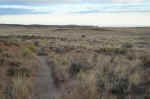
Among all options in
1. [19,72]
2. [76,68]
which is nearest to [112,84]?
[76,68]

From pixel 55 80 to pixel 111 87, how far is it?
9.67ft

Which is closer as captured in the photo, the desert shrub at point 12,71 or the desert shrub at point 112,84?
the desert shrub at point 112,84

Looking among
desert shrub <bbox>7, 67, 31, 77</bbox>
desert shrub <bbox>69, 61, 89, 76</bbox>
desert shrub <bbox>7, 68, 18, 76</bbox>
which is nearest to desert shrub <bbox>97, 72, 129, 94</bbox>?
desert shrub <bbox>69, 61, 89, 76</bbox>

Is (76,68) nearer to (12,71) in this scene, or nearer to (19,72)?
(19,72)

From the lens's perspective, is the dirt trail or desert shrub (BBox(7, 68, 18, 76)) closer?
the dirt trail

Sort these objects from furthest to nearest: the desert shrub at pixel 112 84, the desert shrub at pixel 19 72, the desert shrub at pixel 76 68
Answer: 1. the desert shrub at pixel 76 68
2. the desert shrub at pixel 19 72
3. the desert shrub at pixel 112 84

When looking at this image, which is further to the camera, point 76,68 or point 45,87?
point 76,68

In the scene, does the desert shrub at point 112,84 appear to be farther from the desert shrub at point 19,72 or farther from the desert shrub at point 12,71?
the desert shrub at point 12,71

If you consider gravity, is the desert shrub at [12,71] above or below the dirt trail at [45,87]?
above

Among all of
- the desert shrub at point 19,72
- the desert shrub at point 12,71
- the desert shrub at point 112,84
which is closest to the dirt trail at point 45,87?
the desert shrub at point 19,72

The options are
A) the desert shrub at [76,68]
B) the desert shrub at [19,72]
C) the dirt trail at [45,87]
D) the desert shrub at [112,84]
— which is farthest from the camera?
the desert shrub at [76,68]

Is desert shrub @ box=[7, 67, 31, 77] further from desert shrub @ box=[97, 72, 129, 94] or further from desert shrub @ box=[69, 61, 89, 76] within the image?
desert shrub @ box=[97, 72, 129, 94]

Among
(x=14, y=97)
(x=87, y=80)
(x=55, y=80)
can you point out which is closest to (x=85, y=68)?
(x=55, y=80)

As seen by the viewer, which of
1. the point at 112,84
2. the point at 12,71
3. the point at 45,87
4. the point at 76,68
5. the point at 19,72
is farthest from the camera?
the point at 76,68
